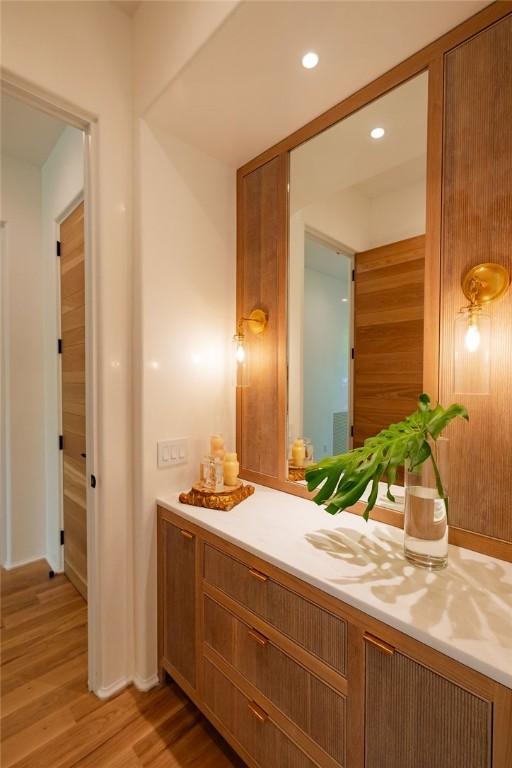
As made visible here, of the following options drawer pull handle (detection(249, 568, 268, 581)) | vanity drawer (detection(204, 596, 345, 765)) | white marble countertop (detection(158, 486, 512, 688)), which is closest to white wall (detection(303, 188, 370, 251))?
white marble countertop (detection(158, 486, 512, 688))

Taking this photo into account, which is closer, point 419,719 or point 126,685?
point 419,719

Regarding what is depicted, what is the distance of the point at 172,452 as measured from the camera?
1.69 meters

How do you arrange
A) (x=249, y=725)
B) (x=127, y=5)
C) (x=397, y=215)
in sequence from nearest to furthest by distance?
(x=249, y=725) → (x=397, y=215) → (x=127, y=5)

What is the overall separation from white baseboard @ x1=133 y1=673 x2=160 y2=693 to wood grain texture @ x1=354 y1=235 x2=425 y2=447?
1.40 metres

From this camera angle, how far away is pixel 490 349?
109 cm

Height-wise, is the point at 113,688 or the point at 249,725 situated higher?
the point at 249,725

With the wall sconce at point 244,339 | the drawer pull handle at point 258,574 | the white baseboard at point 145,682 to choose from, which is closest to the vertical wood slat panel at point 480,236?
the drawer pull handle at point 258,574

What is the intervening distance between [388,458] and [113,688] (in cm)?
162

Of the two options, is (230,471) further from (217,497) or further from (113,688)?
(113,688)

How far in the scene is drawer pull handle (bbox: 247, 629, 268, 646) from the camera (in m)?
1.14

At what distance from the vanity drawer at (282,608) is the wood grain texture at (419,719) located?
97 millimetres

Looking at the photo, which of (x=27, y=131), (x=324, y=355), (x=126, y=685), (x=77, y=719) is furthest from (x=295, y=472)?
(x=27, y=131)

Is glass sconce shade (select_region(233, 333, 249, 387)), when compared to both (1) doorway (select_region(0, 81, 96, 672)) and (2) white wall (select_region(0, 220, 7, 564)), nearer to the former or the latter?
(1) doorway (select_region(0, 81, 96, 672))

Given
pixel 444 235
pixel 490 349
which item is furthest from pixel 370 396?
pixel 444 235
